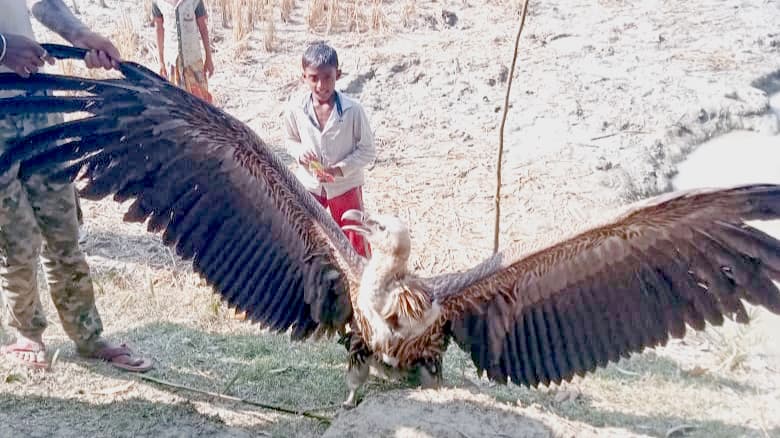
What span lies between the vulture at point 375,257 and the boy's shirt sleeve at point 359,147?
0.72 m

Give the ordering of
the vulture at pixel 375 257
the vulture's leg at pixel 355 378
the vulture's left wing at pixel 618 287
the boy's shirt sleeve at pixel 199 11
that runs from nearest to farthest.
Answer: the vulture's left wing at pixel 618 287
the vulture at pixel 375 257
the vulture's leg at pixel 355 378
the boy's shirt sleeve at pixel 199 11

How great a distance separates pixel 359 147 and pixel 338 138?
0.15 metres

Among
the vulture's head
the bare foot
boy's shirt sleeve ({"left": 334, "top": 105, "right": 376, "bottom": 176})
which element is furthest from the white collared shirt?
the bare foot

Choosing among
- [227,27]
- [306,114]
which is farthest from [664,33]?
[306,114]

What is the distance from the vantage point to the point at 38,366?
13.7 feet

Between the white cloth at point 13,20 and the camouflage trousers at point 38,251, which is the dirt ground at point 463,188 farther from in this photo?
the white cloth at point 13,20

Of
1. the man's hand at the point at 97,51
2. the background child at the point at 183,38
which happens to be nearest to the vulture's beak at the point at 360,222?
the man's hand at the point at 97,51

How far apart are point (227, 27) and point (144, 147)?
730cm

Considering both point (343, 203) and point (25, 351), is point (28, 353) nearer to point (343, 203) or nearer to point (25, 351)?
point (25, 351)

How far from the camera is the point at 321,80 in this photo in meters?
4.39

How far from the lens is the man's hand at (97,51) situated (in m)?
3.55

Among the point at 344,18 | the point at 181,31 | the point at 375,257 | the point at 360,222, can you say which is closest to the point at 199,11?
the point at 181,31

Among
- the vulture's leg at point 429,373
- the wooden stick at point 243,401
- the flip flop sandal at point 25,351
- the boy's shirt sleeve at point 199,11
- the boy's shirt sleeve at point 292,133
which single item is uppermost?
the boy's shirt sleeve at point 199,11

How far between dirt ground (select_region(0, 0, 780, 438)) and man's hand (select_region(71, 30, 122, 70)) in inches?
67.1
